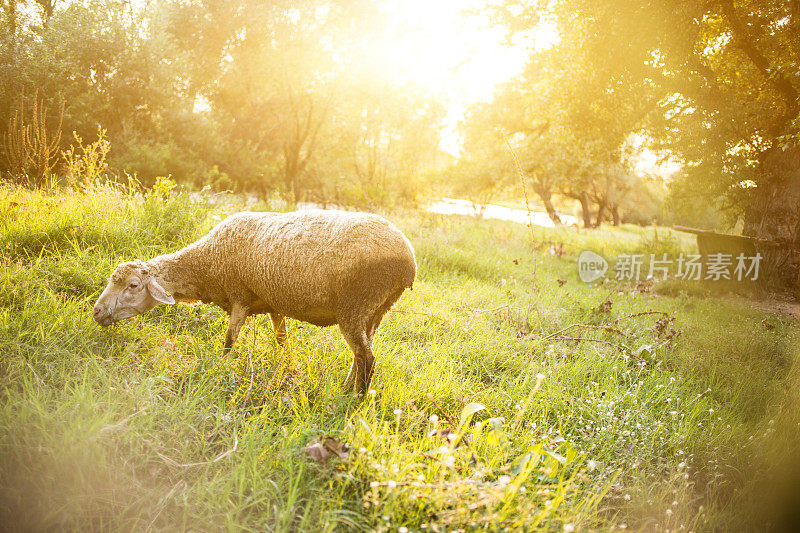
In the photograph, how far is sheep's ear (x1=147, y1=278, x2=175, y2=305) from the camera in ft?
11.2

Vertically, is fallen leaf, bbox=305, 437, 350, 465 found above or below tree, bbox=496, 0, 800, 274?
below

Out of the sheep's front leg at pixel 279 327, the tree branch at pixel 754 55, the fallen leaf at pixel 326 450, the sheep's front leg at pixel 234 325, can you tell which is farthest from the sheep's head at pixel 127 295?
the tree branch at pixel 754 55

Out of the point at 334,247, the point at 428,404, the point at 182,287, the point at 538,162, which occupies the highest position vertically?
the point at 538,162

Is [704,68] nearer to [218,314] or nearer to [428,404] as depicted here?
[428,404]

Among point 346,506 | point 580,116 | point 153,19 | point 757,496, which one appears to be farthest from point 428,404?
point 153,19

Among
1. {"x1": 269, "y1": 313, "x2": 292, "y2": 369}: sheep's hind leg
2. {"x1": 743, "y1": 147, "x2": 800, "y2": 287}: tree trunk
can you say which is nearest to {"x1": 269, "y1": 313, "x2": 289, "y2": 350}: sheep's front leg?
{"x1": 269, "y1": 313, "x2": 292, "y2": 369}: sheep's hind leg

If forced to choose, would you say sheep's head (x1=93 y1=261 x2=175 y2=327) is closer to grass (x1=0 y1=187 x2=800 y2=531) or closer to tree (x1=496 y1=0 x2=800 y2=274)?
grass (x1=0 y1=187 x2=800 y2=531)

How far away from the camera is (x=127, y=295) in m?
3.46

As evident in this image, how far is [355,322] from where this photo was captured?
311cm

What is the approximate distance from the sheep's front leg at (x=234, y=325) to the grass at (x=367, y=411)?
90mm

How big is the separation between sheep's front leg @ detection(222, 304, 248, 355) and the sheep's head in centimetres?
49

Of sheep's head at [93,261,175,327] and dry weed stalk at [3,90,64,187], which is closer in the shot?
sheep's head at [93,261,175,327]

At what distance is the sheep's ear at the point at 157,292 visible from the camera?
3424mm

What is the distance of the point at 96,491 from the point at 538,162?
44.8 ft
